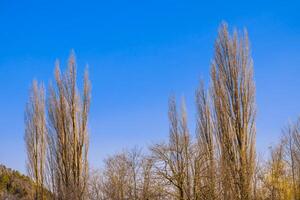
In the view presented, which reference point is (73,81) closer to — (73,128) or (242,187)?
(73,128)

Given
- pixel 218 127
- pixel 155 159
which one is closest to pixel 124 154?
pixel 155 159

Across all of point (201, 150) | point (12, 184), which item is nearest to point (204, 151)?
point (201, 150)

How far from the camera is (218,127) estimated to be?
12836 millimetres

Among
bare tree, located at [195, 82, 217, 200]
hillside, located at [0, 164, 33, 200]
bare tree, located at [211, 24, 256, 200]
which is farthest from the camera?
hillside, located at [0, 164, 33, 200]

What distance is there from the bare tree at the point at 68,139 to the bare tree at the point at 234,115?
5019 millimetres

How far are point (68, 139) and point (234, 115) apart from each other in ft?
19.9

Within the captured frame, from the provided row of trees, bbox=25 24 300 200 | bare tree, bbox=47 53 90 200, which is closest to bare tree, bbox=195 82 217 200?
row of trees, bbox=25 24 300 200

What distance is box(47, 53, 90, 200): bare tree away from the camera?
48.2 ft

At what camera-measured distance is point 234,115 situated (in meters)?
12.4

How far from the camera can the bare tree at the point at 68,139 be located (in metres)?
14.7

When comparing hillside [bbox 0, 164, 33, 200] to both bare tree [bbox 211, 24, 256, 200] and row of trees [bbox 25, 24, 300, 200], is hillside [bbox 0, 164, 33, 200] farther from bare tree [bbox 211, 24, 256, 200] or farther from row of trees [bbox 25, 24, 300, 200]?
bare tree [bbox 211, 24, 256, 200]

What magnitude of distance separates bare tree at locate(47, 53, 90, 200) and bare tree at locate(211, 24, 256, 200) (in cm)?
502

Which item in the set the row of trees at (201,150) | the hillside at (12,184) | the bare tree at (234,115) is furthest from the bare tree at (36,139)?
the hillside at (12,184)

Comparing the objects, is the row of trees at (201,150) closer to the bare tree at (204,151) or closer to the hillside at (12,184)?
the bare tree at (204,151)
